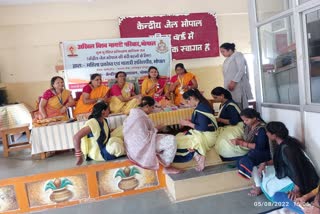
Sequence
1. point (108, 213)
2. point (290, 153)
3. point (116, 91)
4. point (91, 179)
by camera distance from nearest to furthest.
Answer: point (290, 153), point (108, 213), point (91, 179), point (116, 91)

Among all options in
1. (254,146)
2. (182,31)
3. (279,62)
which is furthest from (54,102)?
(182,31)

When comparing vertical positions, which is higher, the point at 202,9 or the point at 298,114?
the point at 202,9

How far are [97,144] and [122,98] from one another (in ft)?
3.78

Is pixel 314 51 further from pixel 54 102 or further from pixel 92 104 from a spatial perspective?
pixel 54 102

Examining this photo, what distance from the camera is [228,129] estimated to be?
2838 millimetres

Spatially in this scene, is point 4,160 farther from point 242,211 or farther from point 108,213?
point 242,211

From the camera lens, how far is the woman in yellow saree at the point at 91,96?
147 inches

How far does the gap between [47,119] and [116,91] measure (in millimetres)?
1024

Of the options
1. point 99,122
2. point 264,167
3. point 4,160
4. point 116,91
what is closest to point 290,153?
point 264,167

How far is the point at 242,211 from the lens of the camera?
2.27 metres

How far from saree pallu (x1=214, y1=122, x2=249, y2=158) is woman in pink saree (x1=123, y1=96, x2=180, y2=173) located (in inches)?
18.1

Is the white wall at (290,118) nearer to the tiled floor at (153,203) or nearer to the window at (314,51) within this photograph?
the window at (314,51)

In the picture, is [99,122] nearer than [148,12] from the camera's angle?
Yes

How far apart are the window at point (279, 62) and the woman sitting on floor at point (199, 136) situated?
73 centimetres
